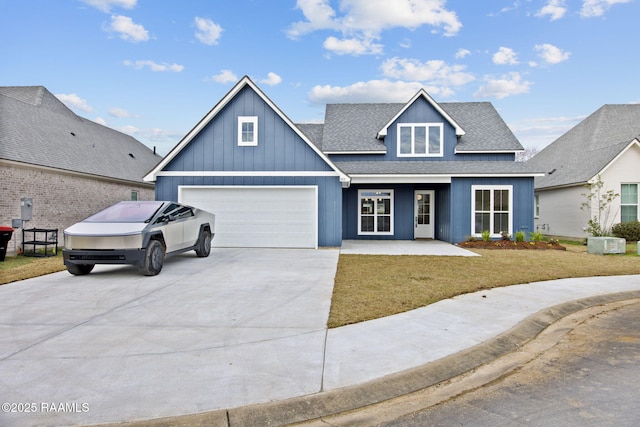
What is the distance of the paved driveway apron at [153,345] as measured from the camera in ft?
10.8

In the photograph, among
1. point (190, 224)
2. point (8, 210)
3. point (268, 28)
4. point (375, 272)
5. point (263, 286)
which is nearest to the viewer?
point (263, 286)

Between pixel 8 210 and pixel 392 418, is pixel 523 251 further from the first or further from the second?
pixel 8 210

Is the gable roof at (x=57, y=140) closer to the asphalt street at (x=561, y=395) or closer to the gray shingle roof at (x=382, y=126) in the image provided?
the gray shingle roof at (x=382, y=126)

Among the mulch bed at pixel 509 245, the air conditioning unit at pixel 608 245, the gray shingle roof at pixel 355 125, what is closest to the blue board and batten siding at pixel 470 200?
the mulch bed at pixel 509 245

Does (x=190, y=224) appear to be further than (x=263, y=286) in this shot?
Yes

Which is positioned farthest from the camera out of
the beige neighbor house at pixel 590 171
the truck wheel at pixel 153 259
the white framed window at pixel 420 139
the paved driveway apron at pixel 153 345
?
the beige neighbor house at pixel 590 171

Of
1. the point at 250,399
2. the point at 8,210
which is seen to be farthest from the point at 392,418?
the point at 8,210

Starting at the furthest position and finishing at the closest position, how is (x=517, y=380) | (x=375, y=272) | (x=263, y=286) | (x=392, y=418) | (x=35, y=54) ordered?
(x=35, y=54) < (x=375, y=272) < (x=263, y=286) < (x=517, y=380) < (x=392, y=418)

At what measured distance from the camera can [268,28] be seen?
17.7 m

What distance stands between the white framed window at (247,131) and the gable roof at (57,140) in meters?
7.89

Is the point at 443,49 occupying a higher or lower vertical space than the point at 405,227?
higher

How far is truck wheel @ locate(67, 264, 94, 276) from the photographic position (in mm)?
9117

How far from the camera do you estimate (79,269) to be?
30.3 ft

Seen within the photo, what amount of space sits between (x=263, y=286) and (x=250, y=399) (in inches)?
192
